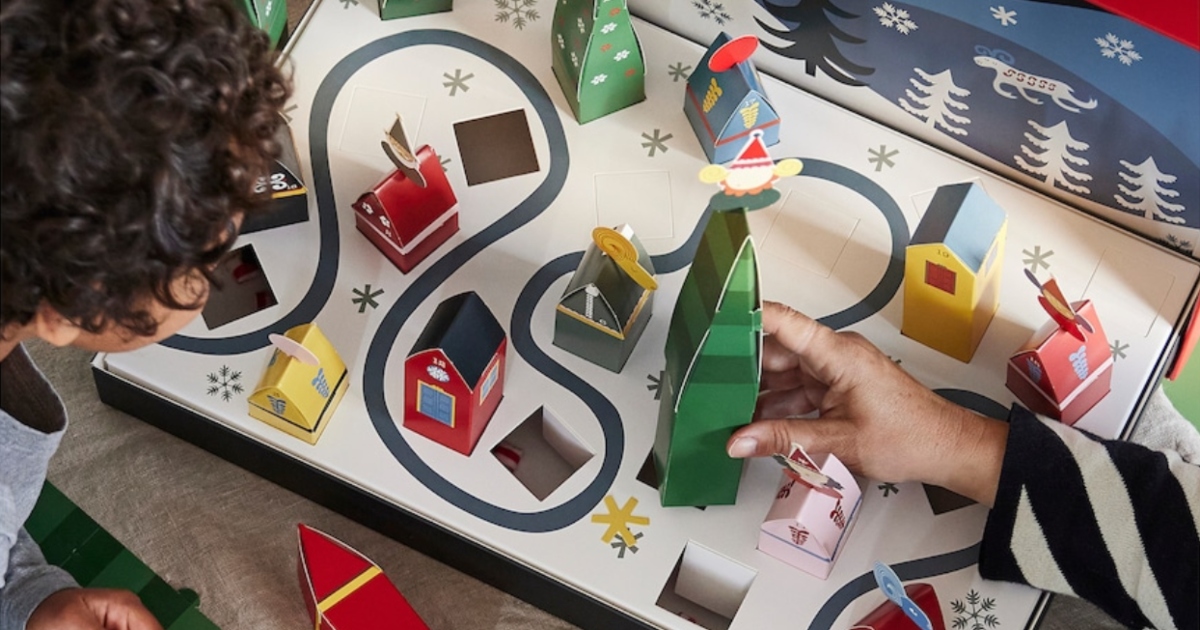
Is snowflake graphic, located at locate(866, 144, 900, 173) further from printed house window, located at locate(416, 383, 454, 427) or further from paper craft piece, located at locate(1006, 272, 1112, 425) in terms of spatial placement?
printed house window, located at locate(416, 383, 454, 427)

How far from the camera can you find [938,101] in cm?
116

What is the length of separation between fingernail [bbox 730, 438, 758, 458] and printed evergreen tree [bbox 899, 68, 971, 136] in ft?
1.16

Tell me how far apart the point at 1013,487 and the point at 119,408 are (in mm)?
719

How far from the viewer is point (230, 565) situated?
114cm

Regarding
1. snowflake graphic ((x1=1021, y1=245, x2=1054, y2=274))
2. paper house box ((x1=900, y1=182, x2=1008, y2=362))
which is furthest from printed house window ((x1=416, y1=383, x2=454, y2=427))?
snowflake graphic ((x1=1021, y1=245, x2=1054, y2=274))

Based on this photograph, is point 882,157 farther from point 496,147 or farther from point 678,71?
point 496,147

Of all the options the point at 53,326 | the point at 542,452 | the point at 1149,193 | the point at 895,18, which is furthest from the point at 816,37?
the point at 53,326

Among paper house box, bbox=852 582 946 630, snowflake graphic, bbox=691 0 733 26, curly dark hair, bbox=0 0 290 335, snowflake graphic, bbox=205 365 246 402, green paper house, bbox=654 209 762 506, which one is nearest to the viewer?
curly dark hair, bbox=0 0 290 335

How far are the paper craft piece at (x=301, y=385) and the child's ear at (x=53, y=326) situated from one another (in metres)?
0.17

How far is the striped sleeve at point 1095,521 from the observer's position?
3.25 ft

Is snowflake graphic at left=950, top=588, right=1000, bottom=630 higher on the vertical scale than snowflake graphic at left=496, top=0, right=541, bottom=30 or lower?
lower

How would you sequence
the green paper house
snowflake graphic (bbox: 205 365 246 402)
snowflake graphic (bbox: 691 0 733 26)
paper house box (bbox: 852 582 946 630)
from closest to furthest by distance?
the green paper house
paper house box (bbox: 852 582 946 630)
snowflake graphic (bbox: 205 365 246 402)
snowflake graphic (bbox: 691 0 733 26)

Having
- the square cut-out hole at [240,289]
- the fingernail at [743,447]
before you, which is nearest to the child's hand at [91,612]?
the square cut-out hole at [240,289]

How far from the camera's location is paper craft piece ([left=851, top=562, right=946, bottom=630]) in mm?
949
